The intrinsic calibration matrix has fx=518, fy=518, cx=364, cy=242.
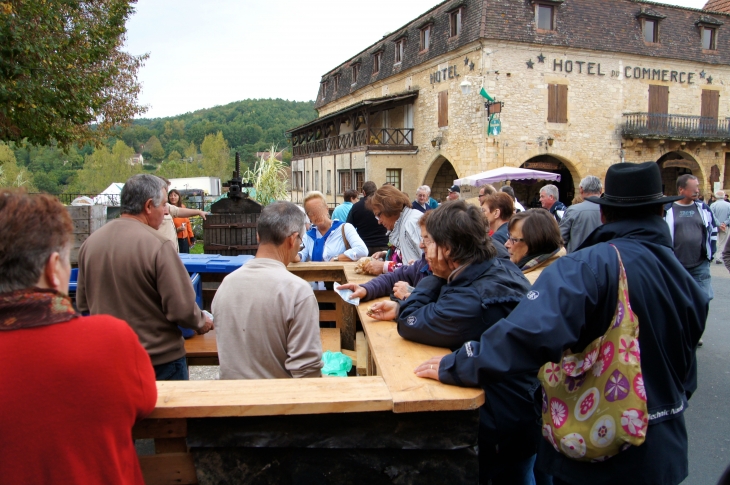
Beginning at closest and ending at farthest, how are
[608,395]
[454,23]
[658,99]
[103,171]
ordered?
[608,395]
[454,23]
[658,99]
[103,171]

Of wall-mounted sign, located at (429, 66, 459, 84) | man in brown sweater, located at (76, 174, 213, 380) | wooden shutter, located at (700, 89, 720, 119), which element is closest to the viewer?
man in brown sweater, located at (76, 174, 213, 380)

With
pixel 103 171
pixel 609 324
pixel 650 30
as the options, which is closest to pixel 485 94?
pixel 650 30

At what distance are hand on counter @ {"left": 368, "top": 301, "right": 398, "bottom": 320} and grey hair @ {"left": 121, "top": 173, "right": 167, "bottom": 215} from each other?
133cm

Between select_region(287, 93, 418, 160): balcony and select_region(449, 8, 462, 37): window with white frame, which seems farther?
select_region(287, 93, 418, 160): balcony

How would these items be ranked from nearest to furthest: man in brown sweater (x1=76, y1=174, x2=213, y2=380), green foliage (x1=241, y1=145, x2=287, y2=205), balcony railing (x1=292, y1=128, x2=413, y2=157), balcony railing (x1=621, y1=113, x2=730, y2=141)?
man in brown sweater (x1=76, y1=174, x2=213, y2=380) → green foliage (x1=241, y1=145, x2=287, y2=205) → balcony railing (x1=621, y1=113, x2=730, y2=141) → balcony railing (x1=292, y1=128, x2=413, y2=157)

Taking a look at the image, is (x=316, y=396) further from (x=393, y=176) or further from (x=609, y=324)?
(x=393, y=176)

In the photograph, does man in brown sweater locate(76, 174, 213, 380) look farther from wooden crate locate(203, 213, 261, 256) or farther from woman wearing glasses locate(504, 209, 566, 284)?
wooden crate locate(203, 213, 261, 256)

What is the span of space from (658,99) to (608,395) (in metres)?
24.6

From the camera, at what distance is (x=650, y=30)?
878 inches

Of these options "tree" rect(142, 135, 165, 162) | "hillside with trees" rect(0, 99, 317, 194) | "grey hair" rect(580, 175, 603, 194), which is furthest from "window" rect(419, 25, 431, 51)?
"tree" rect(142, 135, 165, 162)

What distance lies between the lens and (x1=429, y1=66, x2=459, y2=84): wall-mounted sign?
21328 millimetres

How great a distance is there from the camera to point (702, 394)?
472cm

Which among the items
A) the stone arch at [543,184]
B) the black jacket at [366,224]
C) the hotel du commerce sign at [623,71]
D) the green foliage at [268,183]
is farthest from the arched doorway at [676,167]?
the black jacket at [366,224]

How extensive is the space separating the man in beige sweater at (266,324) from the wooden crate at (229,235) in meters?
6.29
